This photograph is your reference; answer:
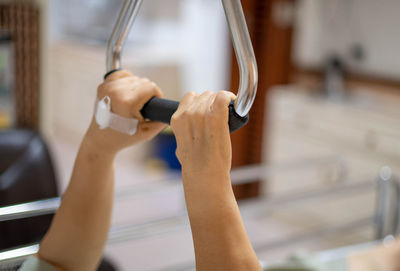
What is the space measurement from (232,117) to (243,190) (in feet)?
9.68

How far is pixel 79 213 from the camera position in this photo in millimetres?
709

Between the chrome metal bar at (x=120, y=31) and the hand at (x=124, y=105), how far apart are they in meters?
0.03

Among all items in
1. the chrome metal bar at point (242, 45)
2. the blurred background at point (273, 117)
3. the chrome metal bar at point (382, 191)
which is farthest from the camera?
the blurred background at point (273, 117)

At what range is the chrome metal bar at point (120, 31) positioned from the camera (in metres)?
0.61

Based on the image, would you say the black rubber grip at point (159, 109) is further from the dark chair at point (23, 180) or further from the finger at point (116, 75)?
the dark chair at point (23, 180)

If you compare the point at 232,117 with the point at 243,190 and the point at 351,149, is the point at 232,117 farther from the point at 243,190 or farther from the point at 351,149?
the point at 243,190

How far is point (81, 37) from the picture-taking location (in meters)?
5.36

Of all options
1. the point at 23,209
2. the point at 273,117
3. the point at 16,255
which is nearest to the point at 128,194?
the point at 23,209

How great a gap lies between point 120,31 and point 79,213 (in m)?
0.28

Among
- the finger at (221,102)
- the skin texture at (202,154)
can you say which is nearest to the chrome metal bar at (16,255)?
the skin texture at (202,154)

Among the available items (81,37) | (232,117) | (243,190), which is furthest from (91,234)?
(81,37)

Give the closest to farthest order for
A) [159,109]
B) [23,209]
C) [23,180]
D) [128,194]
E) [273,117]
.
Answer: [159,109]
[23,209]
[128,194]
[23,180]
[273,117]

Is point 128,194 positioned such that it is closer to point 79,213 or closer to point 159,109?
point 79,213

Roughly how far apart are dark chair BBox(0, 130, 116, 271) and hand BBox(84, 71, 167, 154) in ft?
3.29
